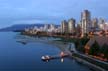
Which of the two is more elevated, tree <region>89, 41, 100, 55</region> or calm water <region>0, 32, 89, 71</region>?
tree <region>89, 41, 100, 55</region>

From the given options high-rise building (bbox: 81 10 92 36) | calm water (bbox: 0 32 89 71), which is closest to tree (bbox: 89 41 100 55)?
calm water (bbox: 0 32 89 71)

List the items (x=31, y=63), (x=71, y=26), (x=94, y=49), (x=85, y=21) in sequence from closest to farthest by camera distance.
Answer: (x=94, y=49) < (x=31, y=63) < (x=85, y=21) < (x=71, y=26)

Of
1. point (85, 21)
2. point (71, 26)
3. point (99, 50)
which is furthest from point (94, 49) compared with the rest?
point (71, 26)

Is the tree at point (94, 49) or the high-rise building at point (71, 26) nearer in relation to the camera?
the tree at point (94, 49)

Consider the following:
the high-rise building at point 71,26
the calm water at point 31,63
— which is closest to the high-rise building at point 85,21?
the high-rise building at point 71,26

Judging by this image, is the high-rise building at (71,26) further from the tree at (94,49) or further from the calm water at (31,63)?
the tree at (94,49)

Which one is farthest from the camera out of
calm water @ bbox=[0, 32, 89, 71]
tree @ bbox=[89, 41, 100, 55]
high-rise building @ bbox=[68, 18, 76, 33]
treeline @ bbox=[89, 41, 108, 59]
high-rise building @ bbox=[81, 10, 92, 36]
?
high-rise building @ bbox=[68, 18, 76, 33]

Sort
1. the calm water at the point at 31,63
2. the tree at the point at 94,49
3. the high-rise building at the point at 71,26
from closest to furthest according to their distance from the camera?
the calm water at the point at 31,63
the tree at the point at 94,49
the high-rise building at the point at 71,26

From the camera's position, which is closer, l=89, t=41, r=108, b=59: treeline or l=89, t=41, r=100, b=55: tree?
l=89, t=41, r=108, b=59: treeline

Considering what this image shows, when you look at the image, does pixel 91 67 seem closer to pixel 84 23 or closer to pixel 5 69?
pixel 5 69

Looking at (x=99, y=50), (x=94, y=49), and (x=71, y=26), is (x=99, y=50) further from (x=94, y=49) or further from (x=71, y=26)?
(x=71, y=26)

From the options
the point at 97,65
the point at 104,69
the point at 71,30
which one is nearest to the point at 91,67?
the point at 97,65

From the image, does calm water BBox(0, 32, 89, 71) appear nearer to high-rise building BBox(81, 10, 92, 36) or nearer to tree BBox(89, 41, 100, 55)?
tree BBox(89, 41, 100, 55)
